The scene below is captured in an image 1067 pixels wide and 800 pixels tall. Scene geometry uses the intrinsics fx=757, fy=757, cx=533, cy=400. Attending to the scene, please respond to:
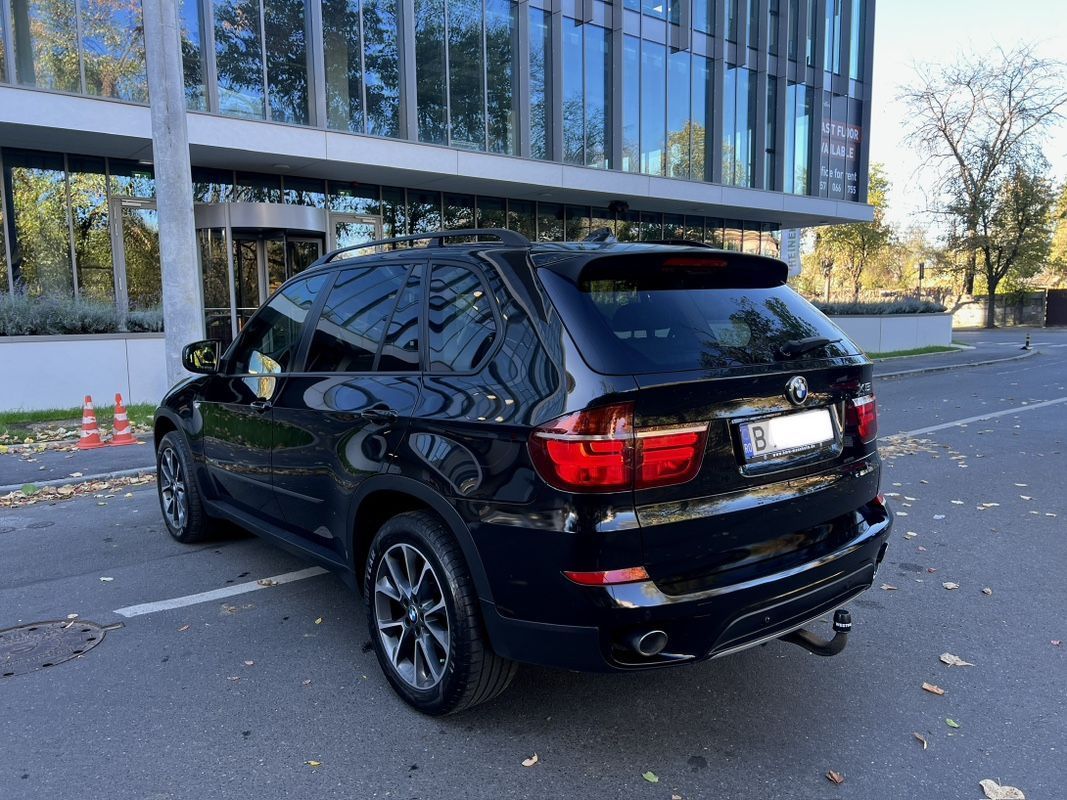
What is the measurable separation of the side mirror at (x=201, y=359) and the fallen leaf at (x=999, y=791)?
14.4 feet

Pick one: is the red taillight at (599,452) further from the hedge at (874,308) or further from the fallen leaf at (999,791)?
the hedge at (874,308)

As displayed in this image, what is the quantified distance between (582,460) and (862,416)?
1451 mm

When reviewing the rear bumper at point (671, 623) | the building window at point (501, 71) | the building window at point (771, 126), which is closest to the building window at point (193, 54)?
the building window at point (501, 71)

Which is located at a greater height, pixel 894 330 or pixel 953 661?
pixel 894 330

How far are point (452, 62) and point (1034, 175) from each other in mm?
36699

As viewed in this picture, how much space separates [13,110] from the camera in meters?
12.4

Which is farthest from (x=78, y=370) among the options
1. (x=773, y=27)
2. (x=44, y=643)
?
(x=773, y=27)

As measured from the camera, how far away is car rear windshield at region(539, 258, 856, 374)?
8.64 ft

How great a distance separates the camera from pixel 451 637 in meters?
2.81

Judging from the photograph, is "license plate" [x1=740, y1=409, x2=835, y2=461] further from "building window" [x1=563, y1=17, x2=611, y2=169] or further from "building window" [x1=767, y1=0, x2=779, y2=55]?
"building window" [x1=767, y1=0, x2=779, y2=55]

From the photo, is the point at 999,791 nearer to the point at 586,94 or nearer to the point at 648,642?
the point at 648,642

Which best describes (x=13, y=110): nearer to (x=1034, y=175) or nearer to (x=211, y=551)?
(x=211, y=551)

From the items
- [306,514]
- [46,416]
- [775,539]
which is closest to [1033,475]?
[775,539]

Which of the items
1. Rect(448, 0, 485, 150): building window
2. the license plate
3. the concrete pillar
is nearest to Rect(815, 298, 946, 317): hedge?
Rect(448, 0, 485, 150): building window
